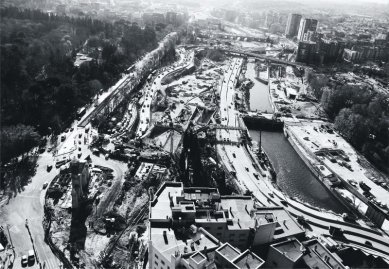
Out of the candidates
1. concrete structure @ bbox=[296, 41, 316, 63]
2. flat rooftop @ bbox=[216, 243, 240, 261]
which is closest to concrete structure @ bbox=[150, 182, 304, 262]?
flat rooftop @ bbox=[216, 243, 240, 261]

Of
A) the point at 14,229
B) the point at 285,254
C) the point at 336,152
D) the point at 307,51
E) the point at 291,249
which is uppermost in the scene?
the point at 307,51

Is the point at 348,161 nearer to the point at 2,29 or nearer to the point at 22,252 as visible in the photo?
the point at 22,252

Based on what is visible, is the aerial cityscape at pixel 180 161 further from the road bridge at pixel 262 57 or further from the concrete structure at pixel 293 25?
the concrete structure at pixel 293 25

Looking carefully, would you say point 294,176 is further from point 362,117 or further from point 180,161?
point 362,117

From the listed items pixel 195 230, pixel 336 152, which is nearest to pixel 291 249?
pixel 195 230

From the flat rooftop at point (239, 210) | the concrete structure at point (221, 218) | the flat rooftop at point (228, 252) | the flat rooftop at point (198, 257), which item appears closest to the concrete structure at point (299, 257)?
the concrete structure at point (221, 218)

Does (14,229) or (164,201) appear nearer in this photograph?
(164,201)
